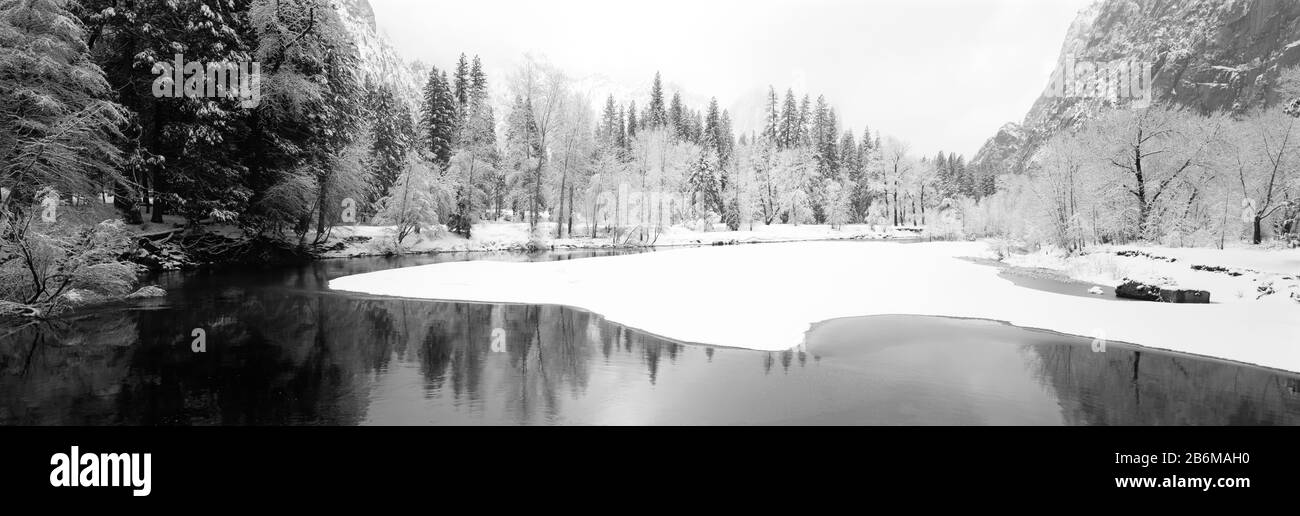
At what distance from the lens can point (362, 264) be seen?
28.6 m

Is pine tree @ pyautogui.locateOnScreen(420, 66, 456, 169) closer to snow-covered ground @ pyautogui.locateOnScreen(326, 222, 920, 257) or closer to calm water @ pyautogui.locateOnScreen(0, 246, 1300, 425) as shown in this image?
snow-covered ground @ pyautogui.locateOnScreen(326, 222, 920, 257)

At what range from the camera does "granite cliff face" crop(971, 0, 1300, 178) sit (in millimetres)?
95625

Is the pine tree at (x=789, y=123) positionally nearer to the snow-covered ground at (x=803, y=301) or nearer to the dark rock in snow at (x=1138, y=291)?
the snow-covered ground at (x=803, y=301)

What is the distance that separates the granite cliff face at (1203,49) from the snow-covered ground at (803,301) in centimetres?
7371

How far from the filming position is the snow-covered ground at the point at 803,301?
11.8 meters

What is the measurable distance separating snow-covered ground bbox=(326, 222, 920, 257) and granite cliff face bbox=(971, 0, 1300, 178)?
42723 mm

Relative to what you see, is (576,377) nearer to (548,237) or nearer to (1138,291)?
(1138,291)

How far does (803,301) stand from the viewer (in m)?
16.0

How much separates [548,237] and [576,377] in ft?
122
